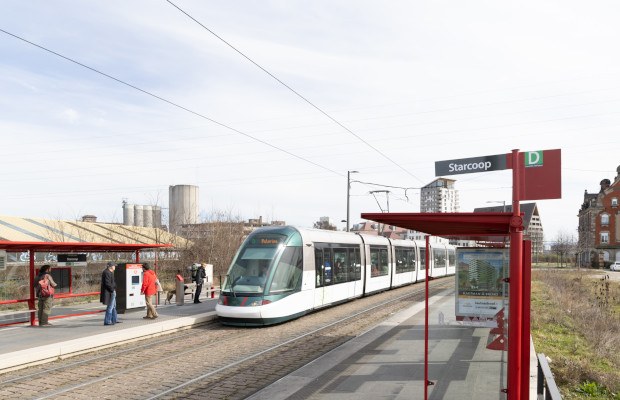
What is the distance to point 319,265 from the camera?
17.8 m

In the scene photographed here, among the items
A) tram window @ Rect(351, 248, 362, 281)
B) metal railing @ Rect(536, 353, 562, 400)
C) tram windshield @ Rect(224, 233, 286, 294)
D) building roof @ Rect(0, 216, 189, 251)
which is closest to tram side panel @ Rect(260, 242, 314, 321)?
tram windshield @ Rect(224, 233, 286, 294)

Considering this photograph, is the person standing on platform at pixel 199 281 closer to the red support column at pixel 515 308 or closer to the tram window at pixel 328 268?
the tram window at pixel 328 268

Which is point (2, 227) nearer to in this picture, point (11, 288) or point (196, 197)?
point (11, 288)

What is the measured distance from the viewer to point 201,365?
10.4 metres

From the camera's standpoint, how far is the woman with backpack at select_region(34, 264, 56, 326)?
14633 mm

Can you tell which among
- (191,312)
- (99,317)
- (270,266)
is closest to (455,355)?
(270,266)

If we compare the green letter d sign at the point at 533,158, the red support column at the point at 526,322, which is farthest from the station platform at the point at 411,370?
the green letter d sign at the point at 533,158

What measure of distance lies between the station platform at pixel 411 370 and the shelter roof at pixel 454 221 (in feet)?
8.03

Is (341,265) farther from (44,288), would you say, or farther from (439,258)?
(439,258)

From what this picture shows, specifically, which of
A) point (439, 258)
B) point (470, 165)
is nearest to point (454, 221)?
point (470, 165)

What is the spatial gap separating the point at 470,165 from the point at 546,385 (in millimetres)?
2524

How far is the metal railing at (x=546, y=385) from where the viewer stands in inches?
198

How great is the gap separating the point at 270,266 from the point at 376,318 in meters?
3.92

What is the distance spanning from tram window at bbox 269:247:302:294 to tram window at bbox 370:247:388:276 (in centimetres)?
797
